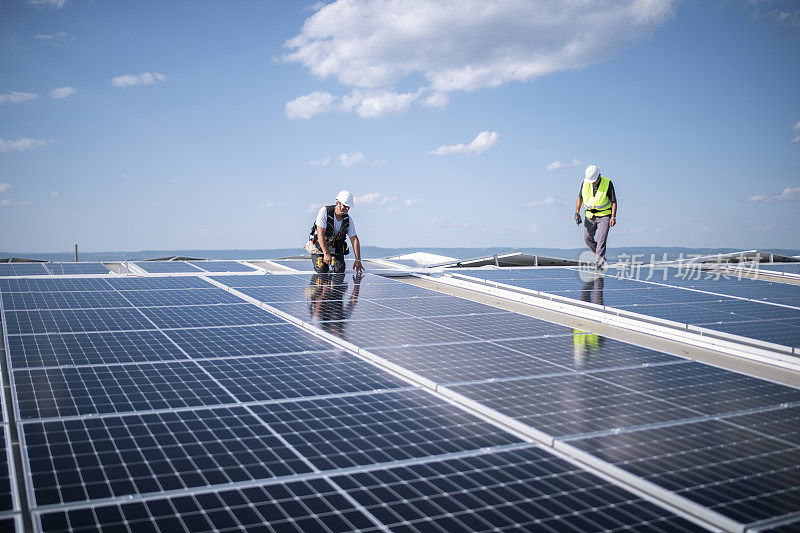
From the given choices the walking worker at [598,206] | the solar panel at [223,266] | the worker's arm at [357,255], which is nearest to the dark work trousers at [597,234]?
the walking worker at [598,206]

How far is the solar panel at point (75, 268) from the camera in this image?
12.8 metres

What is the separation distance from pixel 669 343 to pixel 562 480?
4449mm

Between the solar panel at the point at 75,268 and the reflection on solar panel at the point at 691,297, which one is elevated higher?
the solar panel at the point at 75,268

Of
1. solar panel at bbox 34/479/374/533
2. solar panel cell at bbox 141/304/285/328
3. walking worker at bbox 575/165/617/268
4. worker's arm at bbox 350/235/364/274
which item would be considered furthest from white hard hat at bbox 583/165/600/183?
solar panel at bbox 34/479/374/533

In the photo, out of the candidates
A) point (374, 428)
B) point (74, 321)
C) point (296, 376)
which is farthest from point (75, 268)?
point (374, 428)

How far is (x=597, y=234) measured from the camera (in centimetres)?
1683

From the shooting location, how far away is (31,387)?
507 centimetres

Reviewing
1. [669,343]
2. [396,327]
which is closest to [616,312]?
[669,343]

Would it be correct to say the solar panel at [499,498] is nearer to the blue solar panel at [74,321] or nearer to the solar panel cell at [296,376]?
the solar panel cell at [296,376]

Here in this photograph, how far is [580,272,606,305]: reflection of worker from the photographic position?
10086mm

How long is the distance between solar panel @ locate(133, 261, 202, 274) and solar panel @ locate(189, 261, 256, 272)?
0.74 feet

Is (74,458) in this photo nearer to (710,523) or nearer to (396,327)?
(710,523)

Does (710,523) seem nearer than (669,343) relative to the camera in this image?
Yes

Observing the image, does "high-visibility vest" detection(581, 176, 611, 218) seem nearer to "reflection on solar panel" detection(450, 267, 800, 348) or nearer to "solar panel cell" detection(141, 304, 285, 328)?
"reflection on solar panel" detection(450, 267, 800, 348)
